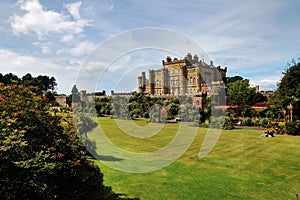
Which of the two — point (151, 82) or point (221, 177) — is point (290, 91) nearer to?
point (221, 177)

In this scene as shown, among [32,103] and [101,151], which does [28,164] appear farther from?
[101,151]

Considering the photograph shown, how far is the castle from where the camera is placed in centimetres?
5731

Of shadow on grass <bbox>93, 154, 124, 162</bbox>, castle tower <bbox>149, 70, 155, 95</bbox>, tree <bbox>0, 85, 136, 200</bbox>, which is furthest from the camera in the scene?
castle tower <bbox>149, 70, 155, 95</bbox>

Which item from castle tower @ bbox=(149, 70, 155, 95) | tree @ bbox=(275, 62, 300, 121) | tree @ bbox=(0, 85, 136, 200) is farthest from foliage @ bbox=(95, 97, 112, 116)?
tree @ bbox=(0, 85, 136, 200)

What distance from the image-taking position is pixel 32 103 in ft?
19.1

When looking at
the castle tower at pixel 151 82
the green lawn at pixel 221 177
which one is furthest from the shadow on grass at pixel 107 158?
the castle tower at pixel 151 82

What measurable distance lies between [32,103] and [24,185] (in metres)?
1.91

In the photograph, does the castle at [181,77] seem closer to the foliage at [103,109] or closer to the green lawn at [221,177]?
the foliage at [103,109]

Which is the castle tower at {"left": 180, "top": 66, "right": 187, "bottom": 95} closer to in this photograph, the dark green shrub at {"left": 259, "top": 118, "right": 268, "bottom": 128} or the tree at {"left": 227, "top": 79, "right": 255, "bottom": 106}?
the tree at {"left": 227, "top": 79, "right": 255, "bottom": 106}

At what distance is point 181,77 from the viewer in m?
59.2

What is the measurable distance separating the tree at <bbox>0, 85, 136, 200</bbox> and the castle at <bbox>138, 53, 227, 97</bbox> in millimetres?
50210

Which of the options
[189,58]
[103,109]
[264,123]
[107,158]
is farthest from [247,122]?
[189,58]

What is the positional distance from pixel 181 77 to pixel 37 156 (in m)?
55.3

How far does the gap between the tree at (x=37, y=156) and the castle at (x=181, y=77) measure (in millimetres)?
50210
